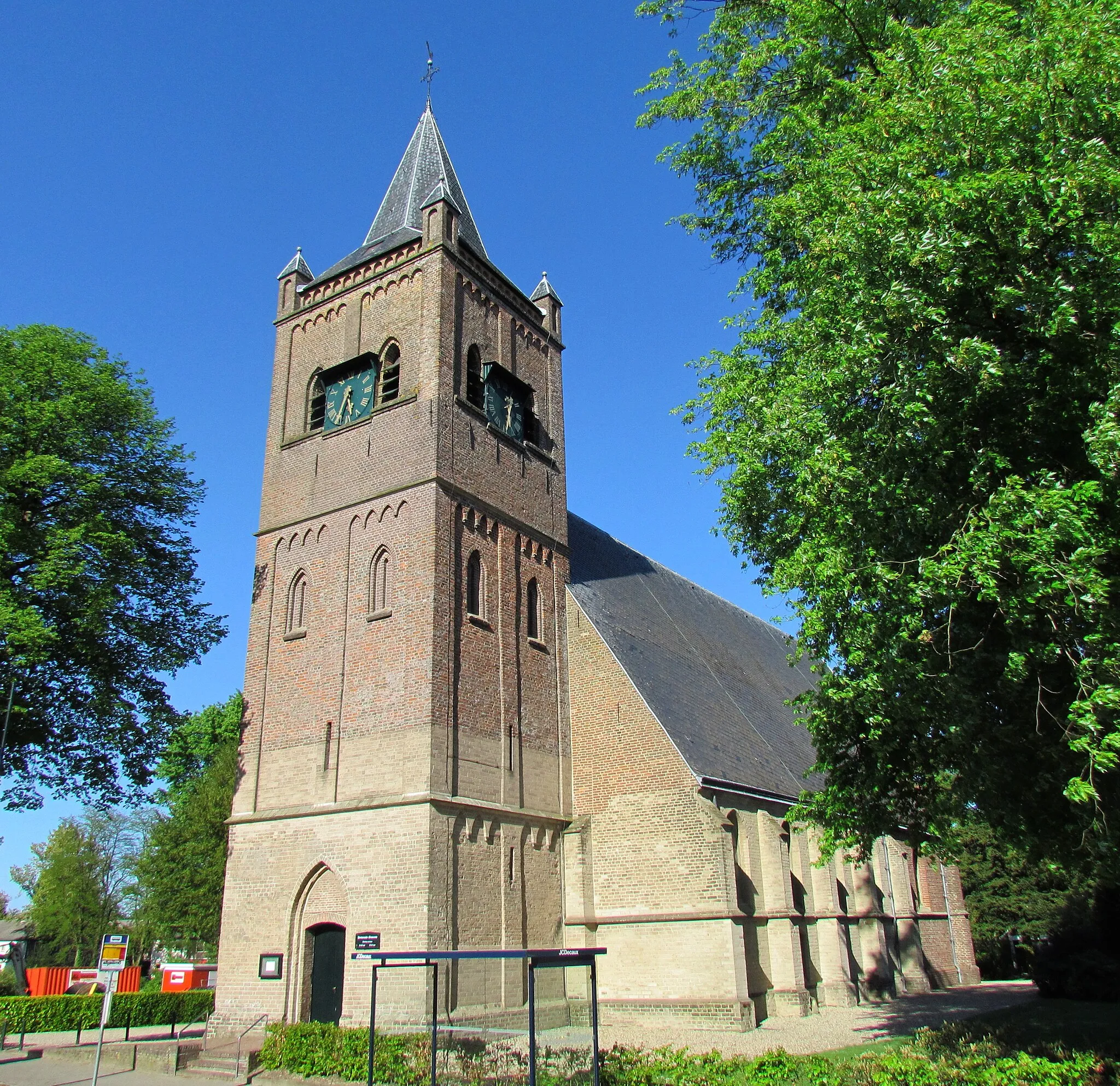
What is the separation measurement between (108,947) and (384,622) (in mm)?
7361

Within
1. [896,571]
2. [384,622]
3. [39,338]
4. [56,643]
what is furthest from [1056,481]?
[39,338]

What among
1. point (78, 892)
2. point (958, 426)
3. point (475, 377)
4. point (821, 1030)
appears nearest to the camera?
point (958, 426)

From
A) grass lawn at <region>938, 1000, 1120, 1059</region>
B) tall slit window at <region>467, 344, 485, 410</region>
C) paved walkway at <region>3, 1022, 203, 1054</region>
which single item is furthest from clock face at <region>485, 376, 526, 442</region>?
paved walkway at <region>3, 1022, 203, 1054</region>

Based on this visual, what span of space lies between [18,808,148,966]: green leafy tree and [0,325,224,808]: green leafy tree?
24509mm

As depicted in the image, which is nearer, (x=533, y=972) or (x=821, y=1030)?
(x=533, y=972)

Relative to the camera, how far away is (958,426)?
9.52 m

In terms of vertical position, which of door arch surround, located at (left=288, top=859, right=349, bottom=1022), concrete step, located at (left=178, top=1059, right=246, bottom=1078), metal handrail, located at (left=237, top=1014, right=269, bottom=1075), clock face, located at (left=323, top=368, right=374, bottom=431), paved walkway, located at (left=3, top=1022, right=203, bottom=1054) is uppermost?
clock face, located at (left=323, top=368, right=374, bottom=431)

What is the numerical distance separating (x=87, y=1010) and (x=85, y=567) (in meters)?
11.5

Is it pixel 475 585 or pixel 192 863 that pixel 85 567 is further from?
pixel 192 863

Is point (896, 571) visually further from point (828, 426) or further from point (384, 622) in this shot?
point (384, 622)

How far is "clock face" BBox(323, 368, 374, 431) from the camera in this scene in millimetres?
20875

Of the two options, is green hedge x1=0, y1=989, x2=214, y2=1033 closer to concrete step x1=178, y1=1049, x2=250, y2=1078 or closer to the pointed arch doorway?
concrete step x1=178, y1=1049, x2=250, y2=1078

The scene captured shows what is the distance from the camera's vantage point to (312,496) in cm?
2066

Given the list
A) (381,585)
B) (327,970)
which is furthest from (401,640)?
(327,970)
